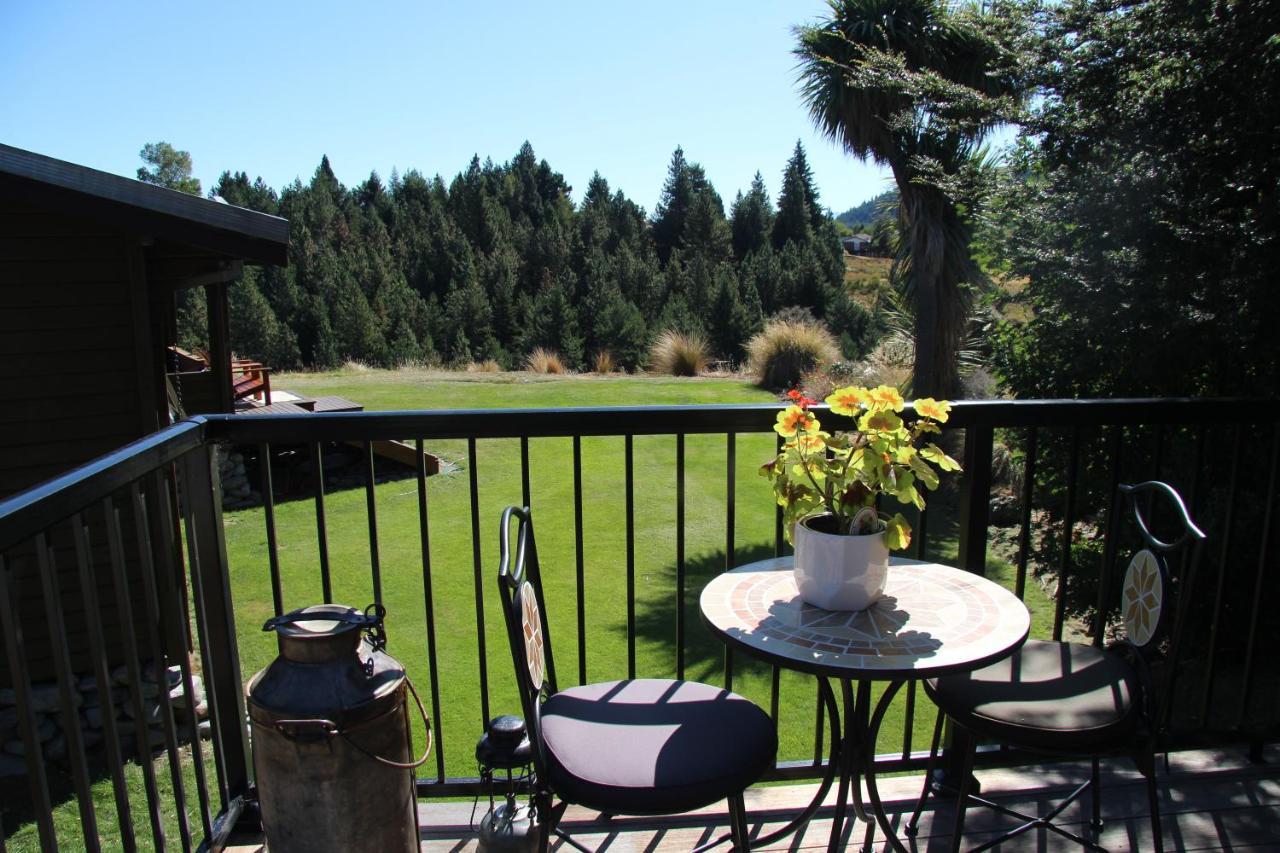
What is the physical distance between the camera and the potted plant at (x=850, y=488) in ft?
5.01

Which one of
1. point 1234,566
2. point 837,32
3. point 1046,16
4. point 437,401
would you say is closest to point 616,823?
point 1234,566

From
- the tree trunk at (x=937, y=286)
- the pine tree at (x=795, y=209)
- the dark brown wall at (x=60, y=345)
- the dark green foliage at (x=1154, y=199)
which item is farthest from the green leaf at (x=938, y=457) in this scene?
the pine tree at (x=795, y=209)

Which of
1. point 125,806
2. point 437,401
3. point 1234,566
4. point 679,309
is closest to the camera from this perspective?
point 125,806

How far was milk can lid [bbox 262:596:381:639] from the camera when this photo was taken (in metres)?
1.62

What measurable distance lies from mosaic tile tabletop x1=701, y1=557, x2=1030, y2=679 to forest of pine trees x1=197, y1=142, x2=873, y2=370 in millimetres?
14504

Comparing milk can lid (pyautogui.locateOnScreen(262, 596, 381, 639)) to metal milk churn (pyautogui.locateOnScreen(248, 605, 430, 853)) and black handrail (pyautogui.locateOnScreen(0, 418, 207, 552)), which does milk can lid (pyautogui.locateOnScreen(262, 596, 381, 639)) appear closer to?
metal milk churn (pyautogui.locateOnScreen(248, 605, 430, 853))

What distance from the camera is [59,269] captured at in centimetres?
501

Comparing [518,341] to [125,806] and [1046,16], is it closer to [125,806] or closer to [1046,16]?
[1046,16]

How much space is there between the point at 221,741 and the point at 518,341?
82.3 feet

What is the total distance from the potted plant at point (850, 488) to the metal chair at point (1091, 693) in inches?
10.9

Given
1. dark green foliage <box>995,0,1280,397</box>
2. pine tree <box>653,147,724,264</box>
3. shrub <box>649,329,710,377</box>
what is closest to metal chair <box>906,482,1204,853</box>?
dark green foliage <box>995,0,1280,397</box>

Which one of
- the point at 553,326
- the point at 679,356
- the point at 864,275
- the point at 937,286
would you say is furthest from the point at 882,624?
the point at 864,275

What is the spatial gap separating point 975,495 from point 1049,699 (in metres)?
0.54

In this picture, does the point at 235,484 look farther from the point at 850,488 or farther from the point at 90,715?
the point at 850,488
